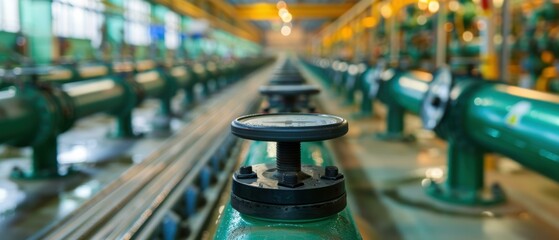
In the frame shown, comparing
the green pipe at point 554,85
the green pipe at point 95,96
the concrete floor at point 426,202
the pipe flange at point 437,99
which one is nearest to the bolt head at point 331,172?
the concrete floor at point 426,202

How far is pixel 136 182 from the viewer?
3.64 meters

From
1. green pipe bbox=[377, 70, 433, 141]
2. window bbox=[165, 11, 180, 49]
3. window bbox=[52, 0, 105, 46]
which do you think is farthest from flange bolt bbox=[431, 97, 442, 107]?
window bbox=[165, 11, 180, 49]

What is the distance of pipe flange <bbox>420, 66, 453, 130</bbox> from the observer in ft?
9.59

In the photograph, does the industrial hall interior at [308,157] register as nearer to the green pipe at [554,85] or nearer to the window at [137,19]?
the green pipe at [554,85]

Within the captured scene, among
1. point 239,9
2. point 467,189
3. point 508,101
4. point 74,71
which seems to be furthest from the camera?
point 239,9

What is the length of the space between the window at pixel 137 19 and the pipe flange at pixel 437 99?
23.9ft

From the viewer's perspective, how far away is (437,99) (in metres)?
3.05

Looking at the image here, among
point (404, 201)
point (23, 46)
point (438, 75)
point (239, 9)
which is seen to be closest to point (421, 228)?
point (404, 201)

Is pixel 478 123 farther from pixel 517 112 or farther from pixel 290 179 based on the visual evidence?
pixel 290 179

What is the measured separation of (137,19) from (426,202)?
10.5 meters

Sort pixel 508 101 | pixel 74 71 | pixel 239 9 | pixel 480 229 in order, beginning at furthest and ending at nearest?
pixel 239 9
pixel 74 71
pixel 480 229
pixel 508 101

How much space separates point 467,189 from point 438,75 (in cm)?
69

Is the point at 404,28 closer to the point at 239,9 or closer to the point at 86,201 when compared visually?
the point at 86,201

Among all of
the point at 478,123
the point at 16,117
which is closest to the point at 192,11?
the point at 16,117
